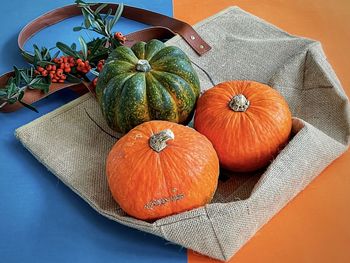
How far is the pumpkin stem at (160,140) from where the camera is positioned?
714 mm

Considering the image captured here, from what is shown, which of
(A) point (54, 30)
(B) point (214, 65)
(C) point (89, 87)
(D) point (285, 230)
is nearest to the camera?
(D) point (285, 230)

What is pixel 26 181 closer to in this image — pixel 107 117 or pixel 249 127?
pixel 107 117

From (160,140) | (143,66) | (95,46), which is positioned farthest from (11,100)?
(160,140)

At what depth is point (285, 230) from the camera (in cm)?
77

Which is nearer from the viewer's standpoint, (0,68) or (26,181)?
(26,181)

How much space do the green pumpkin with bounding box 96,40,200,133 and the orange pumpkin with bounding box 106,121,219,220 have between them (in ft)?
0.32

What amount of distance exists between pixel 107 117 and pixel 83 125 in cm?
11

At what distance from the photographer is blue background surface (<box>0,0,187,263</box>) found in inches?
29.7

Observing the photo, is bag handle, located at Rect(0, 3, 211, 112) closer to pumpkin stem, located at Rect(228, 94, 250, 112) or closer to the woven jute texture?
the woven jute texture

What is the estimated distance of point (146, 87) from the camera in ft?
A: 2.72

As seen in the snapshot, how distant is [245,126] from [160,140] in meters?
0.16

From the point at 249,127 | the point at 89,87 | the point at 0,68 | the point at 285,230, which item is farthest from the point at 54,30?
the point at 285,230

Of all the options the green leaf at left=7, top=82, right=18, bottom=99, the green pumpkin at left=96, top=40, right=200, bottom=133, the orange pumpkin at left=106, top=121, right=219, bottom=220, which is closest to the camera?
the orange pumpkin at left=106, top=121, right=219, bottom=220

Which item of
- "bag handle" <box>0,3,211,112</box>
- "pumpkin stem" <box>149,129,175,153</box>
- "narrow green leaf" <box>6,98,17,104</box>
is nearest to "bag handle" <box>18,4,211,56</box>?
"bag handle" <box>0,3,211,112</box>
